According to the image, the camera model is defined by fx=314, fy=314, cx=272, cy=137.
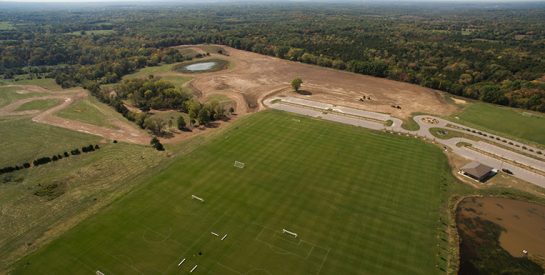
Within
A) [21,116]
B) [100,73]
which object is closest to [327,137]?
[21,116]

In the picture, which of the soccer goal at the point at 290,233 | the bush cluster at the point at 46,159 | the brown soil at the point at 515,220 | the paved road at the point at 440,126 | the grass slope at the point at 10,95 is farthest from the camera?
the grass slope at the point at 10,95

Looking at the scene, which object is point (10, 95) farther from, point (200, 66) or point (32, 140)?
point (200, 66)

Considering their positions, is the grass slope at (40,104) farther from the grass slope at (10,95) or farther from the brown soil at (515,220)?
the brown soil at (515,220)

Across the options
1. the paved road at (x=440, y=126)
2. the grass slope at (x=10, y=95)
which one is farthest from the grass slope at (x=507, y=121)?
the grass slope at (x=10, y=95)

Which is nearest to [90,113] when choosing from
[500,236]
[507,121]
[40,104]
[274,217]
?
[40,104]

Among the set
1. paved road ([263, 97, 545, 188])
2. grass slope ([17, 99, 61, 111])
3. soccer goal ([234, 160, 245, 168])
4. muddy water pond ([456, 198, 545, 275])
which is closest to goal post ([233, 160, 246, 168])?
soccer goal ([234, 160, 245, 168])

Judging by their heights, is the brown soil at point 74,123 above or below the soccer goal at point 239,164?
below
